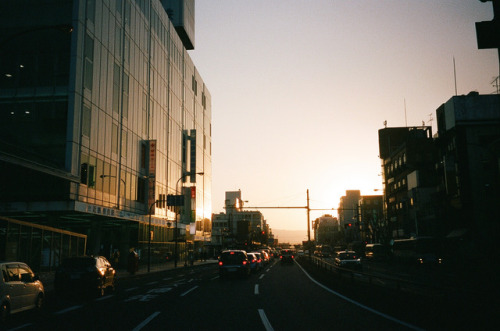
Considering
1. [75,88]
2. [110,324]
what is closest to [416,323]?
[110,324]

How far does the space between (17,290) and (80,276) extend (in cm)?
478

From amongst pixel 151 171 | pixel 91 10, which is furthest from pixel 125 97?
pixel 151 171

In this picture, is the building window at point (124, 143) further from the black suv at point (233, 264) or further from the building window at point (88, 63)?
the black suv at point (233, 264)

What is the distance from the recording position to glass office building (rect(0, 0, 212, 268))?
31922 mm

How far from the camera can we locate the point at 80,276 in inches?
665

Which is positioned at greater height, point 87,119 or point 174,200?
point 87,119

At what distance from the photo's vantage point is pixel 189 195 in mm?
68812

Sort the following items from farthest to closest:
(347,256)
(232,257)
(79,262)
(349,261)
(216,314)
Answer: (347,256) → (349,261) → (232,257) → (79,262) → (216,314)

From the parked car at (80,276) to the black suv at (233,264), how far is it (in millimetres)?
10497

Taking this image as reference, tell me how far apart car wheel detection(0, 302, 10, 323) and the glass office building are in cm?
1167

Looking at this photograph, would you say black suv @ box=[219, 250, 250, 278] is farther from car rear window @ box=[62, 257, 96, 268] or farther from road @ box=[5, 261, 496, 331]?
car rear window @ box=[62, 257, 96, 268]

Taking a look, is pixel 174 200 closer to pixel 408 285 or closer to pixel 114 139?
pixel 114 139

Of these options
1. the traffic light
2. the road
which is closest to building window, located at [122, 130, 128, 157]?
the traffic light

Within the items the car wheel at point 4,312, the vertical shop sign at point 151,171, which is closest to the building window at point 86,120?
the vertical shop sign at point 151,171
